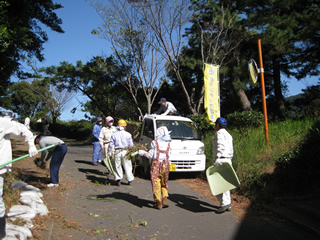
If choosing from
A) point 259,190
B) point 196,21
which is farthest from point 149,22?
point 259,190

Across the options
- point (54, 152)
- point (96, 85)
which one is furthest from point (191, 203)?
point (96, 85)

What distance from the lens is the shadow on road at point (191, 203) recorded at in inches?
236

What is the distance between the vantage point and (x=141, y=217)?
5.36m

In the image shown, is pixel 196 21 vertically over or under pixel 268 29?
over

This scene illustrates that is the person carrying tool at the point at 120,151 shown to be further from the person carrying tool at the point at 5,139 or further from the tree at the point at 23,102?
the tree at the point at 23,102

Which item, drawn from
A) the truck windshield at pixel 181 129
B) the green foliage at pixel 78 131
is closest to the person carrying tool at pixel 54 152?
the truck windshield at pixel 181 129

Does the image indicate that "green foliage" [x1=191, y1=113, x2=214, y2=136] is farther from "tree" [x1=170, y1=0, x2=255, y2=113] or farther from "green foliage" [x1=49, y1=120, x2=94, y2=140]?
"green foliage" [x1=49, y1=120, x2=94, y2=140]

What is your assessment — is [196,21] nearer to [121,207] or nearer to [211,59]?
[211,59]

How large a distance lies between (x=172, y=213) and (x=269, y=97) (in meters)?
17.6

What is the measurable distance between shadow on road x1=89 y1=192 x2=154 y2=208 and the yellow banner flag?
416 centimetres

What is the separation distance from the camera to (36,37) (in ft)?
42.5

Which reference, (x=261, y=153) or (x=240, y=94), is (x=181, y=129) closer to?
(x=261, y=153)

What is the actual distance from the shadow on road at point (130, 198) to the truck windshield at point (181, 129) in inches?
120

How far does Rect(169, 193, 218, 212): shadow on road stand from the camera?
6.00 meters
